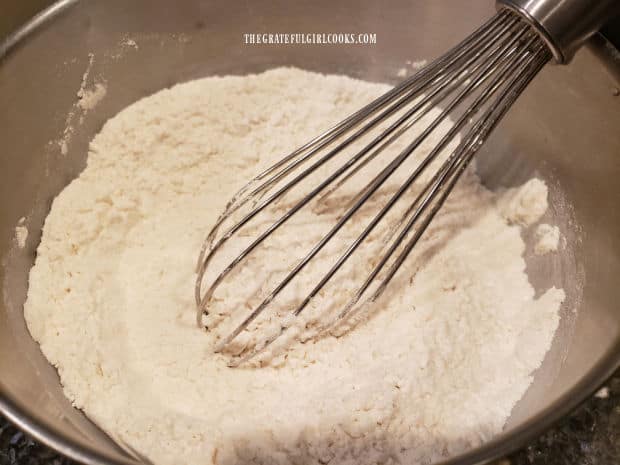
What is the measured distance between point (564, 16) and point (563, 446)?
0.53m

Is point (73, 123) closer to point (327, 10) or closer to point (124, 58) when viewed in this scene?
point (124, 58)

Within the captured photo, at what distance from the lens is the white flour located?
75cm

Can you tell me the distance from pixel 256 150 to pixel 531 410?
633 millimetres

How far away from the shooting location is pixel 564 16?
677 millimetres

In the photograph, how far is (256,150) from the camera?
1.04m

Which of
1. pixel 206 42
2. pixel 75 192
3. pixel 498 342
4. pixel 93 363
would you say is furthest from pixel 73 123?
pixel 498 342

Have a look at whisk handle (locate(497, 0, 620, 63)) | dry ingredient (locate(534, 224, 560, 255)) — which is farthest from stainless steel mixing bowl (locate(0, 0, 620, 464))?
whisk handle (locate(497, 0, 620, 63))

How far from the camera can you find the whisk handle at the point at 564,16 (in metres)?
0.67

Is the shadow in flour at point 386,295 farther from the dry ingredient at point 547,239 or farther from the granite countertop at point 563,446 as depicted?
the granite countertop at point 563,446

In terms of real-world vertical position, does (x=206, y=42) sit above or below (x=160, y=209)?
above

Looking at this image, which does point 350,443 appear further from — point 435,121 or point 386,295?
point 435,121

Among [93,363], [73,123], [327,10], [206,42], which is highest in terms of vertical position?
[327,10]

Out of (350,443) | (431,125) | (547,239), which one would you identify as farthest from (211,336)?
(547,239)

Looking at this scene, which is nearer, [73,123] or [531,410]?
[531,410]
